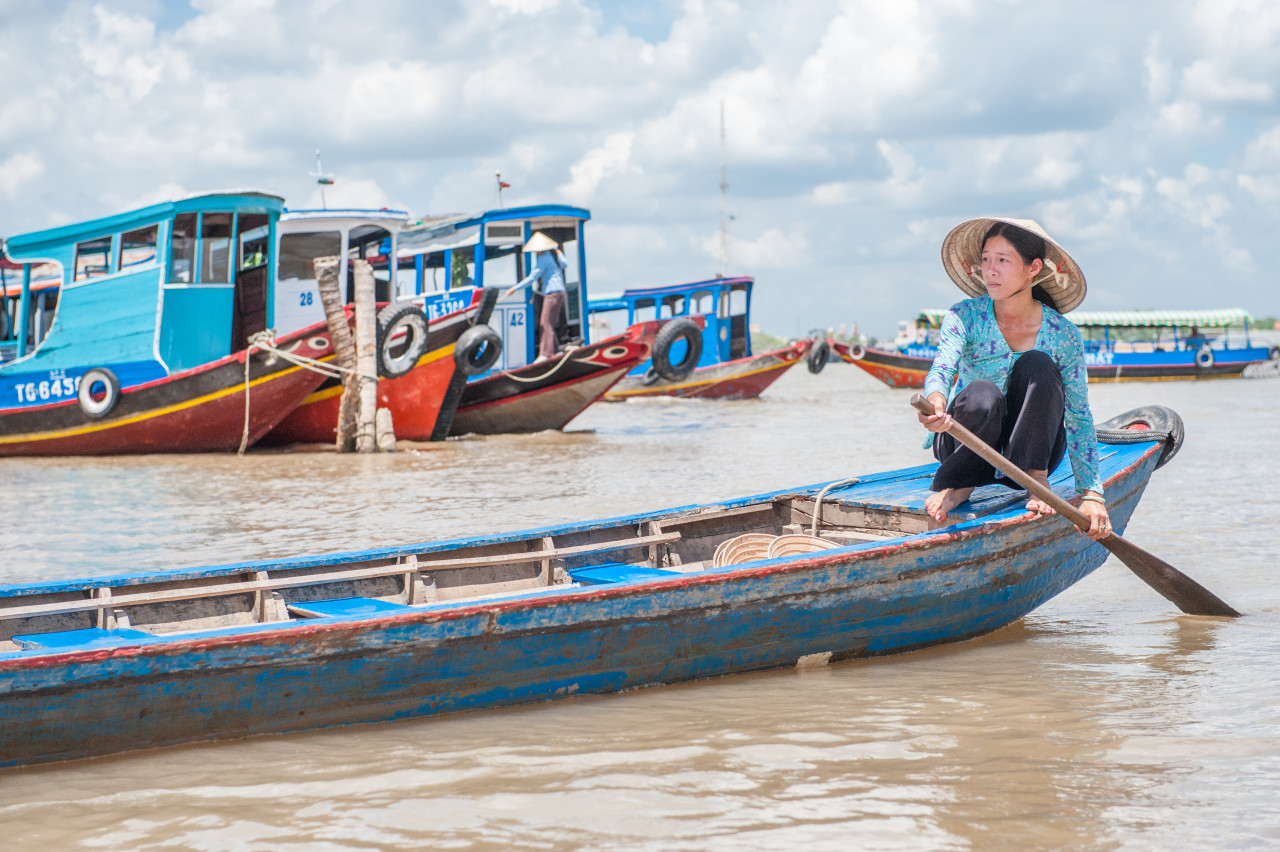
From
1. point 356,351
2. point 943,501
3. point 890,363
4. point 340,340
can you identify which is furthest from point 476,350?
point 890,363

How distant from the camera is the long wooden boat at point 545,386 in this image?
14375 millimetres

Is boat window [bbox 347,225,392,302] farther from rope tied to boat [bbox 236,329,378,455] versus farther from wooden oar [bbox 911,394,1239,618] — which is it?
wooden oar [bbox 911,394,1239,618]

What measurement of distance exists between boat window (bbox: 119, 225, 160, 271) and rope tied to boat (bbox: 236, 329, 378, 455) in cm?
161

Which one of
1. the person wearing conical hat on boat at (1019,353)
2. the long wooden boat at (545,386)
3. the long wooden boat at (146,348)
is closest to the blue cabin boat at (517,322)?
the long wooden boat at (545,386)

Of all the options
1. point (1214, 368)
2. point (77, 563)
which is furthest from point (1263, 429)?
point (1214, 368)

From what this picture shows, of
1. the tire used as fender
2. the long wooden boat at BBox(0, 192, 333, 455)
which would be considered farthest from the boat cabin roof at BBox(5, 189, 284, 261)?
Answer: the tire used as fender

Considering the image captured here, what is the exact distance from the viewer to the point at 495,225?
1555 centimetres

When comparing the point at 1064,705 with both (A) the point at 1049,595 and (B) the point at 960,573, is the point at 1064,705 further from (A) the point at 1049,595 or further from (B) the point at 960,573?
(A) the point at 1049,595

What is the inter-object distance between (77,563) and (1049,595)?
5.33 meters

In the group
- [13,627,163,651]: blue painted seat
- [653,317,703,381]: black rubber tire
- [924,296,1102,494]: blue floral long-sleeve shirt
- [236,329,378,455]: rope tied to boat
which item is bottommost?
[13,627,163,651]: blue painted seat

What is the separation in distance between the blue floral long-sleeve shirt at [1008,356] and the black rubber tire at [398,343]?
8.95 m

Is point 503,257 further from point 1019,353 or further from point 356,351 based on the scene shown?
point 1019,353

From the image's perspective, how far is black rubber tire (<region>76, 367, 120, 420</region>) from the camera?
1216cm

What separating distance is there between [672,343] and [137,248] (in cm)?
791
